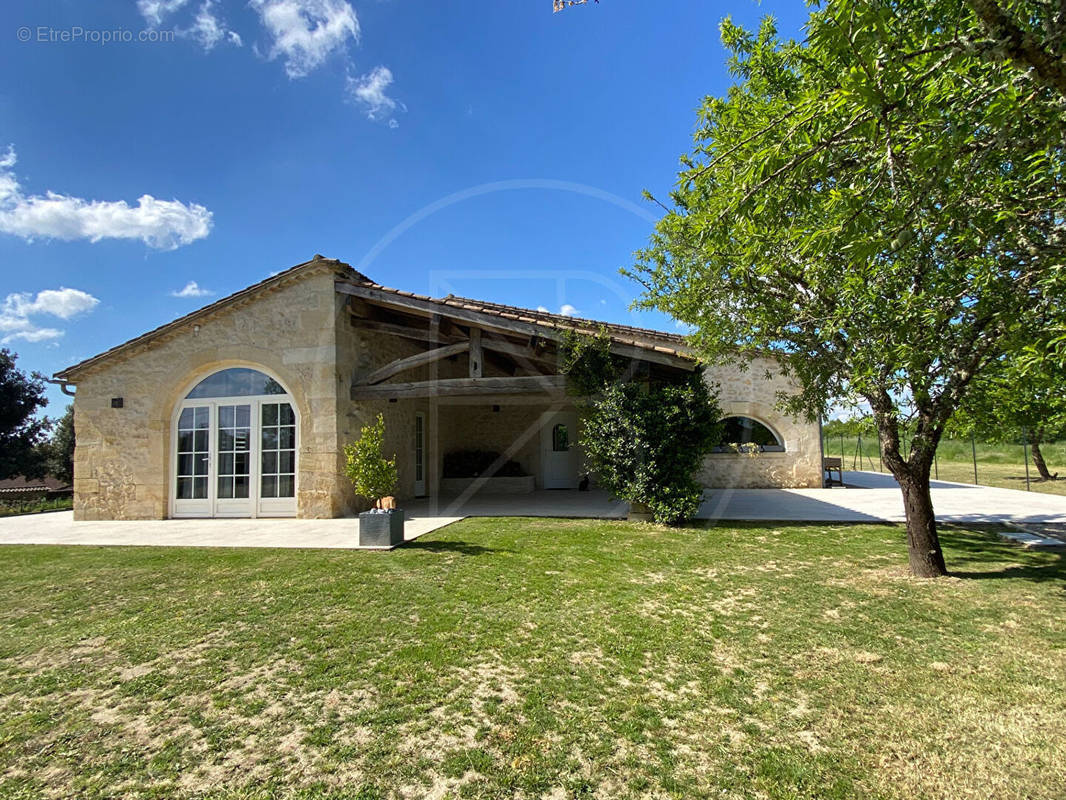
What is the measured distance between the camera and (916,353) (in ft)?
10.9

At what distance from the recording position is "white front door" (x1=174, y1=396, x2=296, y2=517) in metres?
9.98

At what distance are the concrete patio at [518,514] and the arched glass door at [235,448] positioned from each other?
1.41 ft

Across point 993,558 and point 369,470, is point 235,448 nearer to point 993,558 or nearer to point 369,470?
point 369,470

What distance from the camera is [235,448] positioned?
1020 centimetres

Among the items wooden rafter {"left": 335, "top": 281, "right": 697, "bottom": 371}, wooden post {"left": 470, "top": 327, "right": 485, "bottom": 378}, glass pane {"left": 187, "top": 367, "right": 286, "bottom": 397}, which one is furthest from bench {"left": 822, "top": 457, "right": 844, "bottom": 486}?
glass pane {"left": 187, "top": 367, "right": 286, "bottom": 397}

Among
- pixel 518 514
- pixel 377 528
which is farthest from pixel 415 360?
pixel 377 528

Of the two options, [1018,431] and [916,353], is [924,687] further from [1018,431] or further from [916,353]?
[1018,431]

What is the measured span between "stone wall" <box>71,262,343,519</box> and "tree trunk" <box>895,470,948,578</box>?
8.60 meters

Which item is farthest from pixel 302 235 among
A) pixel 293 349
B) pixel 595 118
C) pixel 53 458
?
pixel 53 458

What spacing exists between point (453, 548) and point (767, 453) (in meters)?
10.6

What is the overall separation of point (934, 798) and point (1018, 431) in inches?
161

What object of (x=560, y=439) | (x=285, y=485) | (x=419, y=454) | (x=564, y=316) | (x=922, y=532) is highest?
(x=564, y=316)

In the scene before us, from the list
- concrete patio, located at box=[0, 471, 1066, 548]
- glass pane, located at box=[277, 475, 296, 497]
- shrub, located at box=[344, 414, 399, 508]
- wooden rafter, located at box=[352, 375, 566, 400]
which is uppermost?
wooden rafter, located at box=[352, 375, 566, 400]
